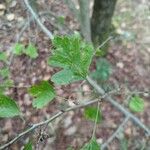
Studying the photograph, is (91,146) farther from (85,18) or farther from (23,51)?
(23,51)

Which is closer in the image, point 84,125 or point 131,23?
point 84,125

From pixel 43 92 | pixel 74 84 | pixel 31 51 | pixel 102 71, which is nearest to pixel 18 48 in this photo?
pixel 31 51

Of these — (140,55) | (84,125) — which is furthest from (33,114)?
(140,55)

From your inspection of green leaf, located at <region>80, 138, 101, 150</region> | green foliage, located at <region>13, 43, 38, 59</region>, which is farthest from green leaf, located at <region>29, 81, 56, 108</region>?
green foliage, located at <region>13, 43, 38, 59</region>

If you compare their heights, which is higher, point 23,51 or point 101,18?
point 101,18

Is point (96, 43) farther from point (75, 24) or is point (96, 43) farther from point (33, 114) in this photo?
point (33, 114)

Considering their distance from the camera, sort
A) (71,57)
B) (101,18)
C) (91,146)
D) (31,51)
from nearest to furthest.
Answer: (71,57) → (91,146) → (31,51) → (101,18)

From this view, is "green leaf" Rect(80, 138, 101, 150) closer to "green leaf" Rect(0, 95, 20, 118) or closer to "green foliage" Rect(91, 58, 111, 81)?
"green leaf" Rect(0, 95, 20, 118)
